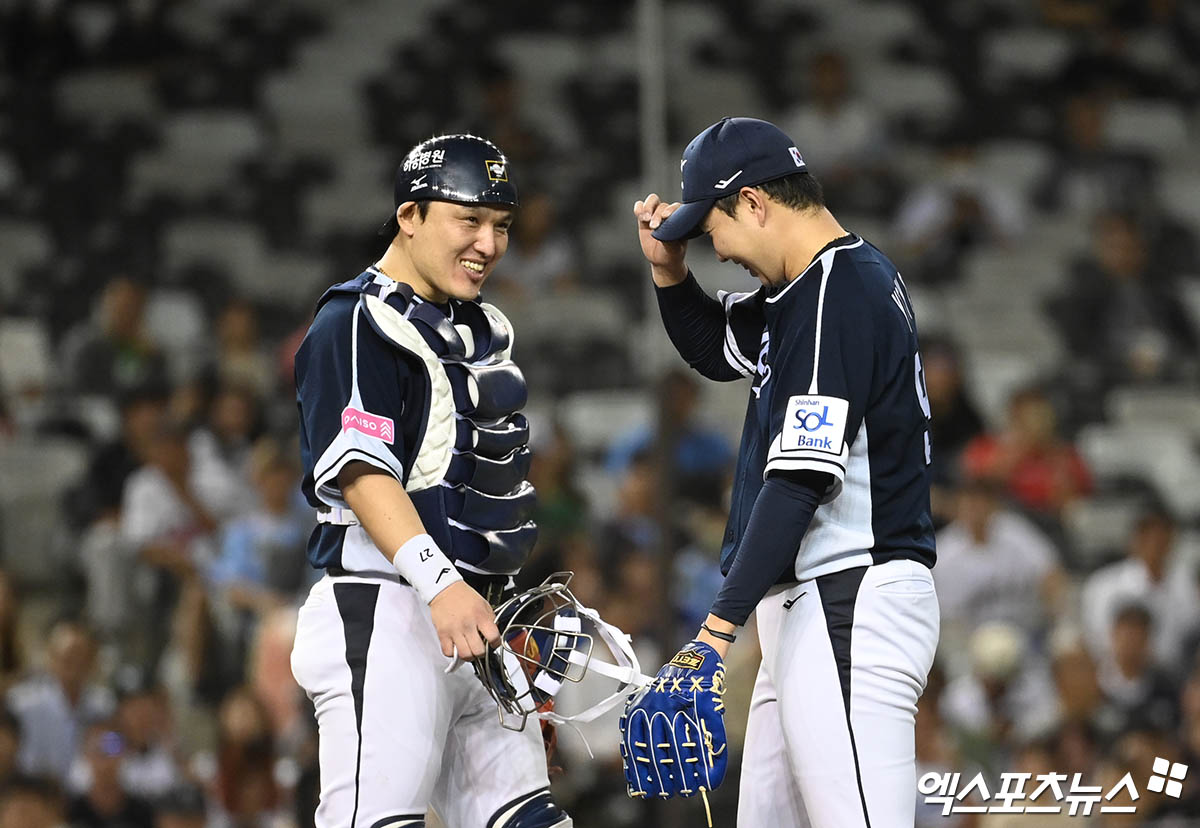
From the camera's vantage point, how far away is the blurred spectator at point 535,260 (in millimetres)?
10047

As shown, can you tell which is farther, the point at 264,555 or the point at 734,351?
the point at 264,555

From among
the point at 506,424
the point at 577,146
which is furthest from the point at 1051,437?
the point at 506,424

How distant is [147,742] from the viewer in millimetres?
6977

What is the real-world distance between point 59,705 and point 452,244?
447cm

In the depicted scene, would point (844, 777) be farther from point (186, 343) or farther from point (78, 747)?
point (186, 343)

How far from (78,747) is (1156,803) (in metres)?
→ 4.35

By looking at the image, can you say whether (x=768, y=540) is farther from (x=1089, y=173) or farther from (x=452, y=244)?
(x=1089, y=173)

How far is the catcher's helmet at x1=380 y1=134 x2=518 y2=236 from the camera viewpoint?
343 cm

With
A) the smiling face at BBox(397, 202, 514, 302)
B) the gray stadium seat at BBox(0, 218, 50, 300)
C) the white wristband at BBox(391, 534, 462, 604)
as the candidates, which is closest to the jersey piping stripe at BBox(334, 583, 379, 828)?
the white wristband at BBox(391, 534, 462, 604)

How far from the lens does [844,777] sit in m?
3.16

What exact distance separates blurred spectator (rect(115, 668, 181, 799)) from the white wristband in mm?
4142

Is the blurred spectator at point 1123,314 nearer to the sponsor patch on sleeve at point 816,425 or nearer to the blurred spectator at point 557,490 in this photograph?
the blurred spectator at point 557,490
